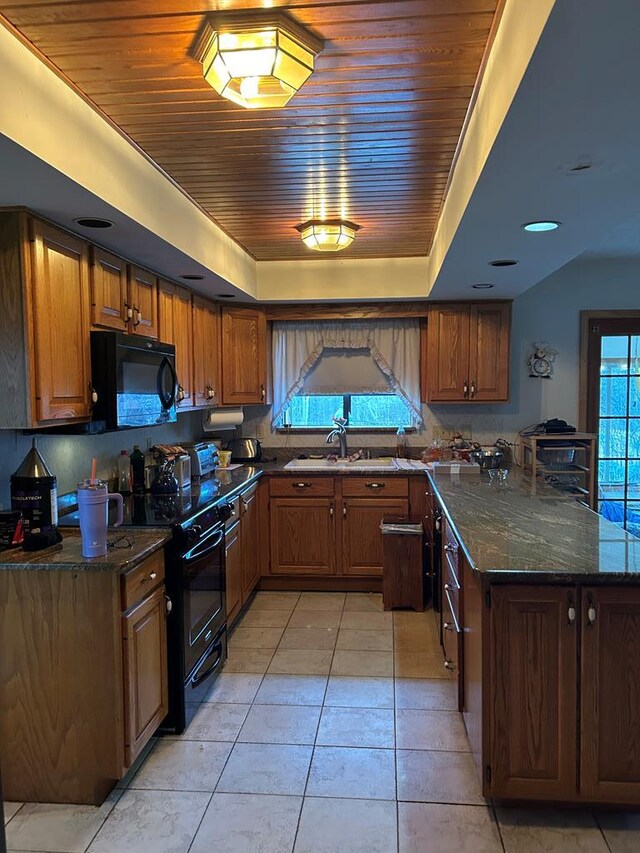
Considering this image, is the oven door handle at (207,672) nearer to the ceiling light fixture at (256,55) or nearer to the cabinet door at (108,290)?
the cabinet door at (108,290)

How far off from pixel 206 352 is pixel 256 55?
2.69m

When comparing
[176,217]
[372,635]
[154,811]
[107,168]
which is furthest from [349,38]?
[372,635]

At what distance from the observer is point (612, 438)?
466 cm

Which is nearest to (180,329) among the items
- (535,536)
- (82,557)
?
(82,557)

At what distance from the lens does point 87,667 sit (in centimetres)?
213

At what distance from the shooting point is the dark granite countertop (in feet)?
6.46

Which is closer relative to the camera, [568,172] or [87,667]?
[568,172]

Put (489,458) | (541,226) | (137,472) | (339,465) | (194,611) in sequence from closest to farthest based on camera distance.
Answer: (541,226) < (194,611) < (137,472) < (489,458) < (339,465)

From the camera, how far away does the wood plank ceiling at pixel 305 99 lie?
1517 mm

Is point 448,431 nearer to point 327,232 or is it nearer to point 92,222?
point 327,232

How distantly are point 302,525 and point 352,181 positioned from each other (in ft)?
8.09

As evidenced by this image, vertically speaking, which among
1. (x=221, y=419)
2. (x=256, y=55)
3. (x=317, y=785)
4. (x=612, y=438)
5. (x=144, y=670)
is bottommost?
(x=317, y=785)

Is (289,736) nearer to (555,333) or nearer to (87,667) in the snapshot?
(87,667)

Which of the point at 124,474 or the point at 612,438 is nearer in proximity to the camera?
the point at 124,474
